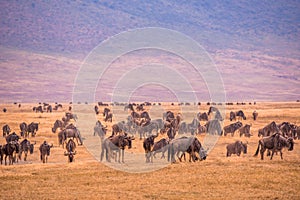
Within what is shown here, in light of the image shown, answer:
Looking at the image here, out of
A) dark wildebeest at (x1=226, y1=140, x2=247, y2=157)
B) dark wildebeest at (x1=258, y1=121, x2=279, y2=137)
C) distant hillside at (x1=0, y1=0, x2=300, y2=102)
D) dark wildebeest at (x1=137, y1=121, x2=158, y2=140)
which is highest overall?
distant hillside at (x1=0, y1=0, x2=300, y2=102)

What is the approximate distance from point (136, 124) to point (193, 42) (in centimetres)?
14790

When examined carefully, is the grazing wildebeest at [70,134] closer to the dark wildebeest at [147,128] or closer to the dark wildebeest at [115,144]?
the dark wildebeest at [147,128]

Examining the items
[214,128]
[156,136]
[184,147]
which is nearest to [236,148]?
[184,147]

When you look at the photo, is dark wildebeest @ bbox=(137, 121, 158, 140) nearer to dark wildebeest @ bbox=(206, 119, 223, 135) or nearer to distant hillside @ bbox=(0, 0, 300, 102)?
dark wildebeest @ bbox=(206, 119, 223, 135)

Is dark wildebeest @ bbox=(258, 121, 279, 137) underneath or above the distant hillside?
underneath

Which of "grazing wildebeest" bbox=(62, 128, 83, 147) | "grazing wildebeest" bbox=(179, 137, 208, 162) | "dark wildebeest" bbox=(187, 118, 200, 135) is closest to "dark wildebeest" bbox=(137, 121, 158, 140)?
"dark wildebeest" bbox=(187, 118, 200, 135)

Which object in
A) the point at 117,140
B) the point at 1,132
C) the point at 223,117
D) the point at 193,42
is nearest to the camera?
the point at 117,140

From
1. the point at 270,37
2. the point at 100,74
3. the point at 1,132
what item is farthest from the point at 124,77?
the point at 1,132

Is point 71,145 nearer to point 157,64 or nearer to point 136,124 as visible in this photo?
point 136,124

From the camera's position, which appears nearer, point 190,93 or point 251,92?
point 190,93

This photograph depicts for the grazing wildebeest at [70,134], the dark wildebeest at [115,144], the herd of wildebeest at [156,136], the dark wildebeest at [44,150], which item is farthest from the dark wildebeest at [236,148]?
the grazing wildebeest at [70,134]

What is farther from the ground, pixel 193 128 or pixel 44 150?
pixel 193 128

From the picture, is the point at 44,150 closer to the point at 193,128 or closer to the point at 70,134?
the point at 70,134

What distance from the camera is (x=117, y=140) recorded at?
29.2 meters
